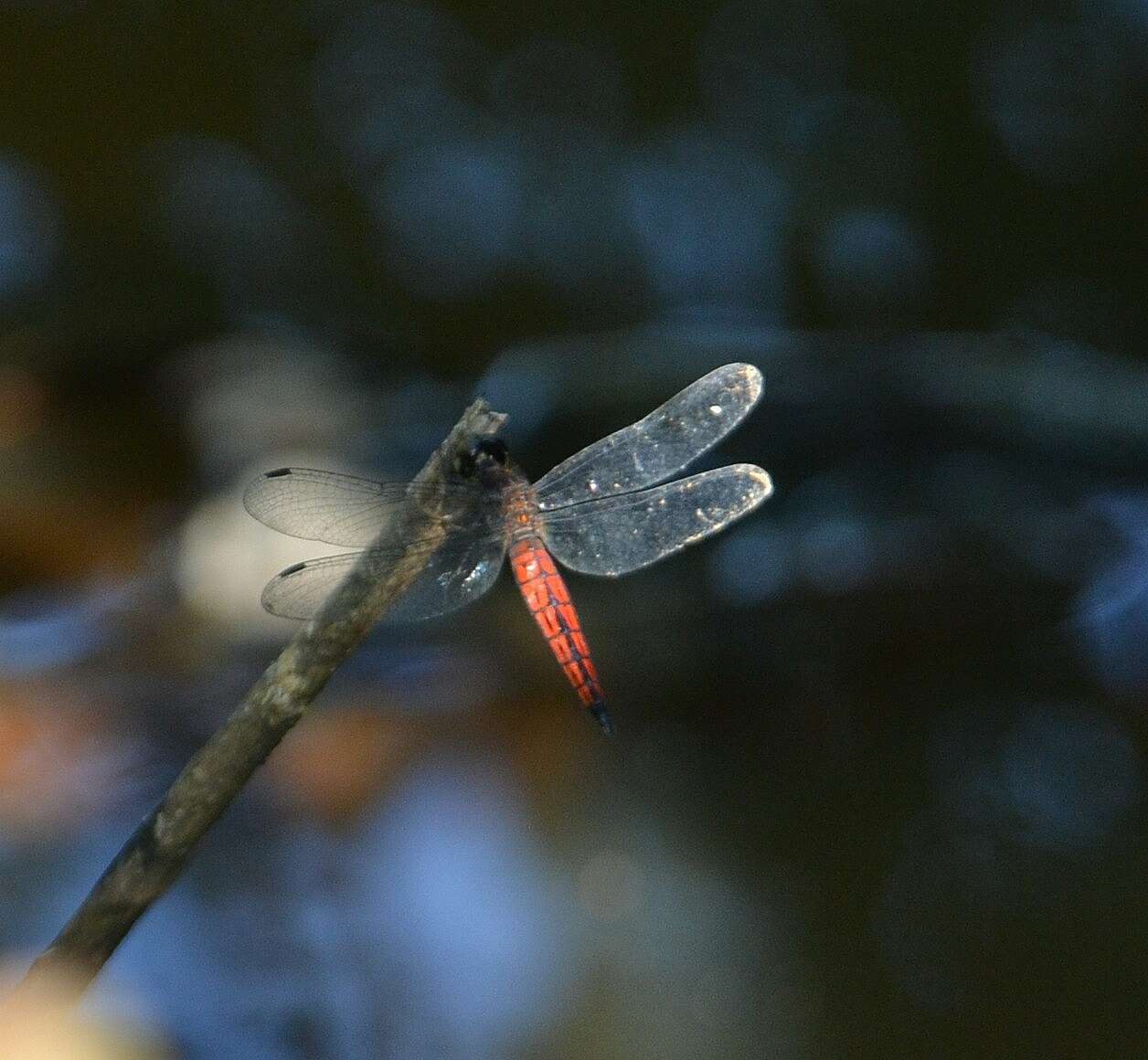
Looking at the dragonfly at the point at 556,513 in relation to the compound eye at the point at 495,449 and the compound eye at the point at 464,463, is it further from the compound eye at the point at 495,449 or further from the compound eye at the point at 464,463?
the compound eye at the point at 464,463

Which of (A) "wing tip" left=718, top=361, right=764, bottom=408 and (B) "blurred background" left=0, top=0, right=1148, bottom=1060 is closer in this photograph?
(A) "wing tip" left=718, top=361, right=764, bottom=408

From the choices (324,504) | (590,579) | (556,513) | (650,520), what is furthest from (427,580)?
(590,579)

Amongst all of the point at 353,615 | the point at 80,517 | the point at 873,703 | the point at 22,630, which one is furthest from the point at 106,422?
the point at 353,615

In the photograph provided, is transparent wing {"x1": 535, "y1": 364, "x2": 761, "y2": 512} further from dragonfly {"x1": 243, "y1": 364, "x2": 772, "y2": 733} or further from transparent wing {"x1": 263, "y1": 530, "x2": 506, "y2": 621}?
transparent wing {"x1": 263, "y1": 530, "x2": 506, "y2": 621}

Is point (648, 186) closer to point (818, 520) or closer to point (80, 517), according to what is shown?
point (818, 520)

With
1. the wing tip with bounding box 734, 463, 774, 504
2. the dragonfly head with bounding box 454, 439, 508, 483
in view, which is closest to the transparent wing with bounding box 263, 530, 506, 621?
the dragonfly head with bounding box 454, 439, 508, 483
